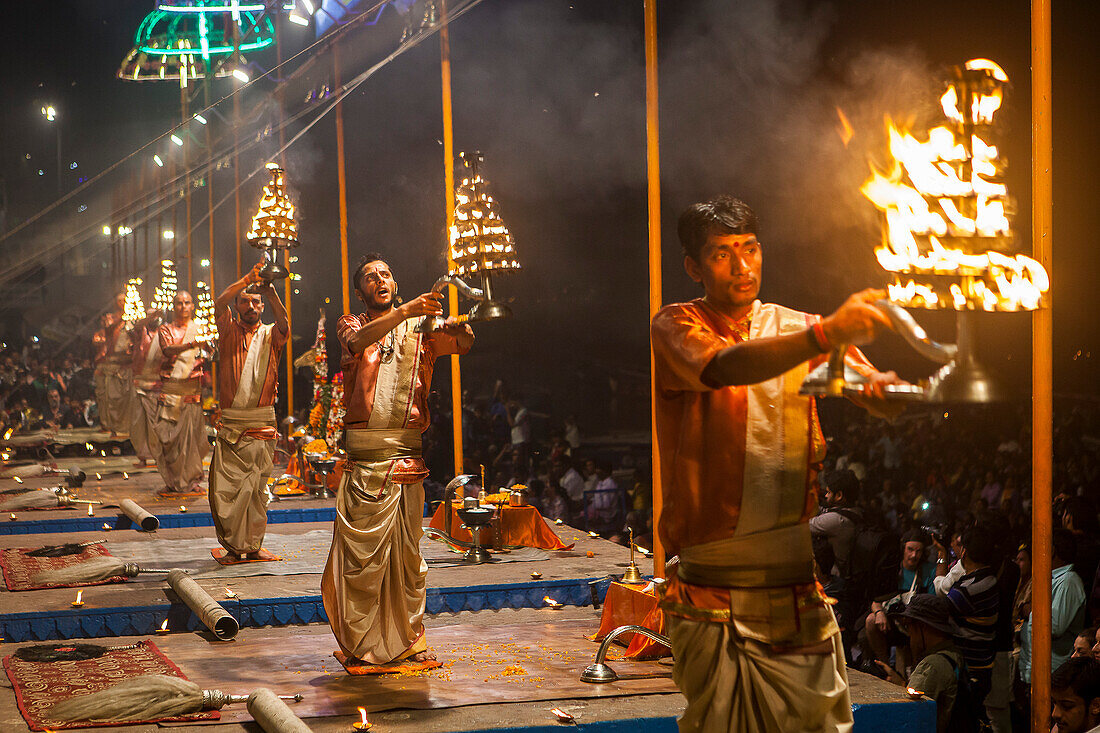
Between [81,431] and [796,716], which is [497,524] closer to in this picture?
[796,716]

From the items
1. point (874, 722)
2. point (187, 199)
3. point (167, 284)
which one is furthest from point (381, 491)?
point (187, 199)

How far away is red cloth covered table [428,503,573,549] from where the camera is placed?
9.16 metres

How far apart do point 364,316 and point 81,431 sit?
1729cm

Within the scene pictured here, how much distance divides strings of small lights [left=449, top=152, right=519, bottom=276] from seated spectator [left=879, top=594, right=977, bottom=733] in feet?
7.59

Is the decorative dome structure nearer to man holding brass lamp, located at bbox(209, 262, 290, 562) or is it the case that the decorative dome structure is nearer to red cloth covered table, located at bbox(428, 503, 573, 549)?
man holding brass lamp, located at bbox(209, 262, 290, 562)

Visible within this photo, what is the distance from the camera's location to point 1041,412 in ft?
13.5

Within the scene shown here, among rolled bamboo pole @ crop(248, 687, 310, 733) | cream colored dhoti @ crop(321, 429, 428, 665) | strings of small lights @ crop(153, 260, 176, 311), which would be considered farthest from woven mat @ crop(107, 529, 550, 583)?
strings of small lights @ crop(153, 260, 176, 311)

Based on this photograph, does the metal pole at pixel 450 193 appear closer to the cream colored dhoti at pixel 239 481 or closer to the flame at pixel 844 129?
the cream colored dhoti at pixel 239 481

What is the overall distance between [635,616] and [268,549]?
4310 millimetres

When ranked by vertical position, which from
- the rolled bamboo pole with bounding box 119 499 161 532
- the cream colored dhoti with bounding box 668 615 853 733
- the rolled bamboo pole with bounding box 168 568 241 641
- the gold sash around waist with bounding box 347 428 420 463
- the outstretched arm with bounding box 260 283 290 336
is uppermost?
the outstretched arm with bounding box 260 283 290 336

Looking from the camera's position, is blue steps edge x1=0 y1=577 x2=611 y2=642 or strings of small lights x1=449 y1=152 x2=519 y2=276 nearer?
strings of small lights x1=449 y1=152 x2=519 y2=276

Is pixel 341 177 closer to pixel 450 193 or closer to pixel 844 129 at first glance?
pixel 450 193

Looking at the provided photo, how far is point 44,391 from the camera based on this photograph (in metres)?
21.3

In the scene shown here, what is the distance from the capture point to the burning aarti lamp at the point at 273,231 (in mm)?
7664
